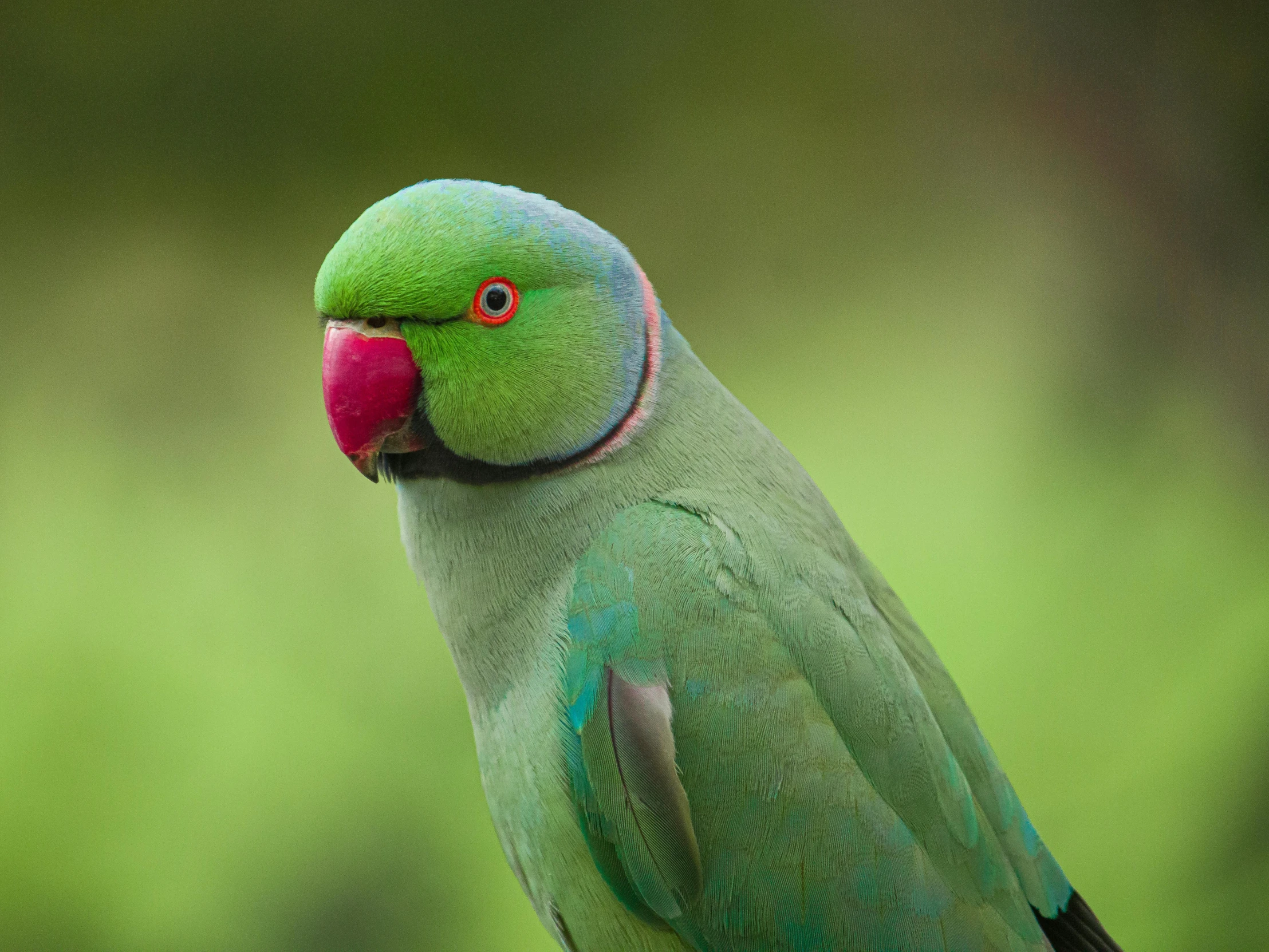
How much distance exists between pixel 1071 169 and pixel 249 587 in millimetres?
2475

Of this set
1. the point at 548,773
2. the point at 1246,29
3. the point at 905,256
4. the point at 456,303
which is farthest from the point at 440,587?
the point at 1246,29

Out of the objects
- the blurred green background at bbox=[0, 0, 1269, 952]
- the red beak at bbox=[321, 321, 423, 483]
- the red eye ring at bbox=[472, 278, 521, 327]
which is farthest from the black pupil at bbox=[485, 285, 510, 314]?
the blurred green background at bbox=[0, 0, 1269, 952]

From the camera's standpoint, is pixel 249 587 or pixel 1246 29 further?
pixel 249 587

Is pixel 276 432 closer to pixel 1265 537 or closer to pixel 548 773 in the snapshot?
pixel 548 773

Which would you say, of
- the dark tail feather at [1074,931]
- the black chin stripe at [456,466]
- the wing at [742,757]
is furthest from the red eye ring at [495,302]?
the dark tail feather at [1074,931]

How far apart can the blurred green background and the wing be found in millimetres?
1667

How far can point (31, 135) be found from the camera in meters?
2.93

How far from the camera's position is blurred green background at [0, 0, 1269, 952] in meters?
2.70

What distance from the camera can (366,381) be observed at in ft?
3.84

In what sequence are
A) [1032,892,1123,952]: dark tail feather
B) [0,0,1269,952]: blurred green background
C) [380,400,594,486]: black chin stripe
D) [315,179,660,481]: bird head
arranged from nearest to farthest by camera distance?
[315,179,660,481]: bird head → [380,400,594,486]: black chin stripe → [1032,892,1123,952]: dark tail feather → [0,0,1269,952]: blurred green background

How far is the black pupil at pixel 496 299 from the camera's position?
3.90 feet

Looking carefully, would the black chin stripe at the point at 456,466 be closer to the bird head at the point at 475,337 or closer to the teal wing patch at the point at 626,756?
the bird head at the point at 475,337

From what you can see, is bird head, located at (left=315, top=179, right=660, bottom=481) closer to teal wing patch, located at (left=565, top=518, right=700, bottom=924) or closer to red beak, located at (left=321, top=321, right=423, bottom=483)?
red beak, located at (left=321, top=321, right=423, bottom=483)

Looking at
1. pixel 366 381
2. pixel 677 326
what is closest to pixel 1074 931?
pixel 366 381
